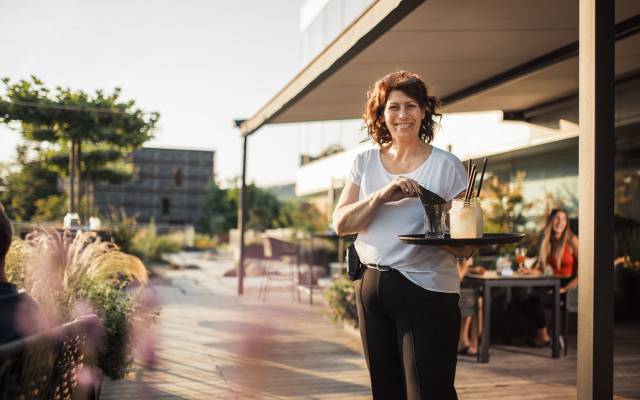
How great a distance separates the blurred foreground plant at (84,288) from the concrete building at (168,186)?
95.8 feet

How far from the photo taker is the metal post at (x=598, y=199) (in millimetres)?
1987

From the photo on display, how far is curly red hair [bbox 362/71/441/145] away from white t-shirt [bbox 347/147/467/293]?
0.14m

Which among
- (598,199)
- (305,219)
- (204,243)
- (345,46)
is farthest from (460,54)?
(204,243)

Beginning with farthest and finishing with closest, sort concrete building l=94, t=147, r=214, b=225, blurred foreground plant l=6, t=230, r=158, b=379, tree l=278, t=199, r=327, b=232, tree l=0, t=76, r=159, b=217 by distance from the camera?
concrete building l=94, t=147, r=214, b=225 → tree l=278, t=199, r=327, b=232 → tree l=0, t=76, r=159, b=217 → blurred foreground plant l=6, t=230, r=158, b=379

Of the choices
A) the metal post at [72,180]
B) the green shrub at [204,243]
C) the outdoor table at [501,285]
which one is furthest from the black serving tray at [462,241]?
the green shrub at [204,243]

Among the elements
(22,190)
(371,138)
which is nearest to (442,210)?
(371,138)

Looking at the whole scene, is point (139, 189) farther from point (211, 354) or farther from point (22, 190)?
point (211, 354)

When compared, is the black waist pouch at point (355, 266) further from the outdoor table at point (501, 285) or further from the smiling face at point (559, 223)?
the smiling face at point (559, 223)

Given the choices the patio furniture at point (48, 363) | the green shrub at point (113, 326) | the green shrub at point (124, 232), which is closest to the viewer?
the patio furniture at point (48, 363)

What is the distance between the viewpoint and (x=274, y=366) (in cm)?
454

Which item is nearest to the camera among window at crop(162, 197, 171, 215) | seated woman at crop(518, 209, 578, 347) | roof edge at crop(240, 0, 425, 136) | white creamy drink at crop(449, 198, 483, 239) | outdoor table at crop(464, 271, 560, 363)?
white creamy drink at crop(449, 198, 483, 239)

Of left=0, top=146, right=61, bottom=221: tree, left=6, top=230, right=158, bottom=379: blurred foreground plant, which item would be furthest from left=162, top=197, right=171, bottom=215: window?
left=6, top=230, right=158, bottom=379: blurred foreground plant

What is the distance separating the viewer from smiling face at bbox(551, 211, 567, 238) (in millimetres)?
5391

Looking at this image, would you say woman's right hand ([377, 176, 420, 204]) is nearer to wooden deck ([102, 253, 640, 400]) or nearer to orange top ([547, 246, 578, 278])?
wooden deck ([102, 253, 640, 400])
